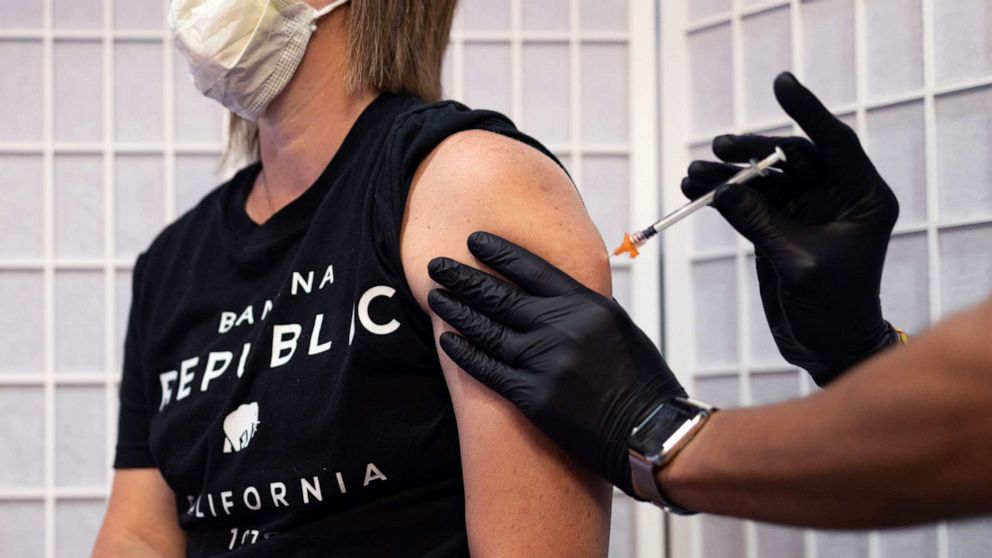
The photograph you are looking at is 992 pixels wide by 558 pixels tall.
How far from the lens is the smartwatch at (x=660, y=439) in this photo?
892 millimetres

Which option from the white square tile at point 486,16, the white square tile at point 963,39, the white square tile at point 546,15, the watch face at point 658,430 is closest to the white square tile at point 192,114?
the white square tile at point 486,16

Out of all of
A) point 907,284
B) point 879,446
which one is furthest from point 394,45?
point 907,284

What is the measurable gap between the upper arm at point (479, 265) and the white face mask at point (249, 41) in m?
0.34

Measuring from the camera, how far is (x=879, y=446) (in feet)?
2.28

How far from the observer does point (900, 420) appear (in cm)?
68

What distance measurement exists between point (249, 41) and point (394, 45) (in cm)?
19

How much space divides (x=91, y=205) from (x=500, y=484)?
1.42 meters

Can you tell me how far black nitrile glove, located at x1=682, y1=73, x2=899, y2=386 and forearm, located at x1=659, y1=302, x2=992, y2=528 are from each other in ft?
0.91

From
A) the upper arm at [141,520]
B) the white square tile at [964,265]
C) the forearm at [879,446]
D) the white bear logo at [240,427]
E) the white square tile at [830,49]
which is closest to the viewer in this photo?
the forearm at [879,446]

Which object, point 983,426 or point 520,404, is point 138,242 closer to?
point 520,404

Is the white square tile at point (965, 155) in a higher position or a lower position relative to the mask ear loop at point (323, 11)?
lower

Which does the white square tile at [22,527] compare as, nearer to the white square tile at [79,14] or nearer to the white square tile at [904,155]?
the white square tile at [79,14]

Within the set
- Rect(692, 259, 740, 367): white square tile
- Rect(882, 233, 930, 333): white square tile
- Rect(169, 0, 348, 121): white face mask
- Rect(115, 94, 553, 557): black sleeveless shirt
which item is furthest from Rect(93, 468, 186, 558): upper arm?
Rect(882, 233, 930, 333): white square tile

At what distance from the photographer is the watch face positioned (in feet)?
2.96
